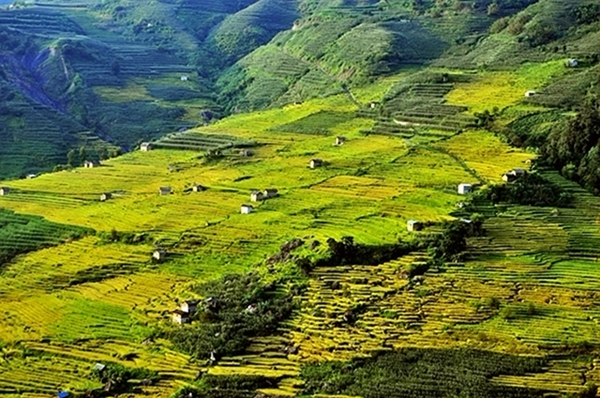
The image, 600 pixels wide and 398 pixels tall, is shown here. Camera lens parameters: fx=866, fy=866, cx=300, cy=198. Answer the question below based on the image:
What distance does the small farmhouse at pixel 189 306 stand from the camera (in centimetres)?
3288

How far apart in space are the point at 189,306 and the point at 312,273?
5.46m

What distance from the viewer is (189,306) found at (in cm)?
3303

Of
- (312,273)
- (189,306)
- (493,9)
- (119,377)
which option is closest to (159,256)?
(189,306)

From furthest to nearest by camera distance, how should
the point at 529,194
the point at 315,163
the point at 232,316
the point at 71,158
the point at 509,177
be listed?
the point at 71,158 < the point at 315,163 < the point at 509,177 < the point at 529,194 < the point at 232,316

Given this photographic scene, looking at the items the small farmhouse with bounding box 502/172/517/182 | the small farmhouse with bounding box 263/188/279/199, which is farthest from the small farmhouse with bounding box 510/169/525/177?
the small farmhouse with bounding box 263/188/279/199

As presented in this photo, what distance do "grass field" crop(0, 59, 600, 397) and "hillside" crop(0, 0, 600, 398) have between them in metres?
0.12

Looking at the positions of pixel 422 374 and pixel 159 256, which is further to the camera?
pixel 159 256

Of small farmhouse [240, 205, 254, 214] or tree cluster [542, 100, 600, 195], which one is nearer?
small farmhouse [240, 205, 254, 214]

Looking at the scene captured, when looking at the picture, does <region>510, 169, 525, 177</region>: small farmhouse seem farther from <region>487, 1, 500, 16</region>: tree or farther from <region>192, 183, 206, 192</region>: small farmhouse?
<region>487, 1, 500, 16</region>: tree

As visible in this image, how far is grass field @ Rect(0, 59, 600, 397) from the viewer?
98.1 feet

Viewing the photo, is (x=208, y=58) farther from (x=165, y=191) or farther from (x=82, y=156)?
(x=165, y=191)

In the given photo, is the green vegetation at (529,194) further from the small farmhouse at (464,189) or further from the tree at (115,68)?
the tree at (115,68)

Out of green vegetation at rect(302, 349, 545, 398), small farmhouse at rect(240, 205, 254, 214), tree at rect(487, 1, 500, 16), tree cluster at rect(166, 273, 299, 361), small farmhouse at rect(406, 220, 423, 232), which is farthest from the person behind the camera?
tree at rect(487, 1, 500, 16)

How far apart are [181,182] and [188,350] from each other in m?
22.7
